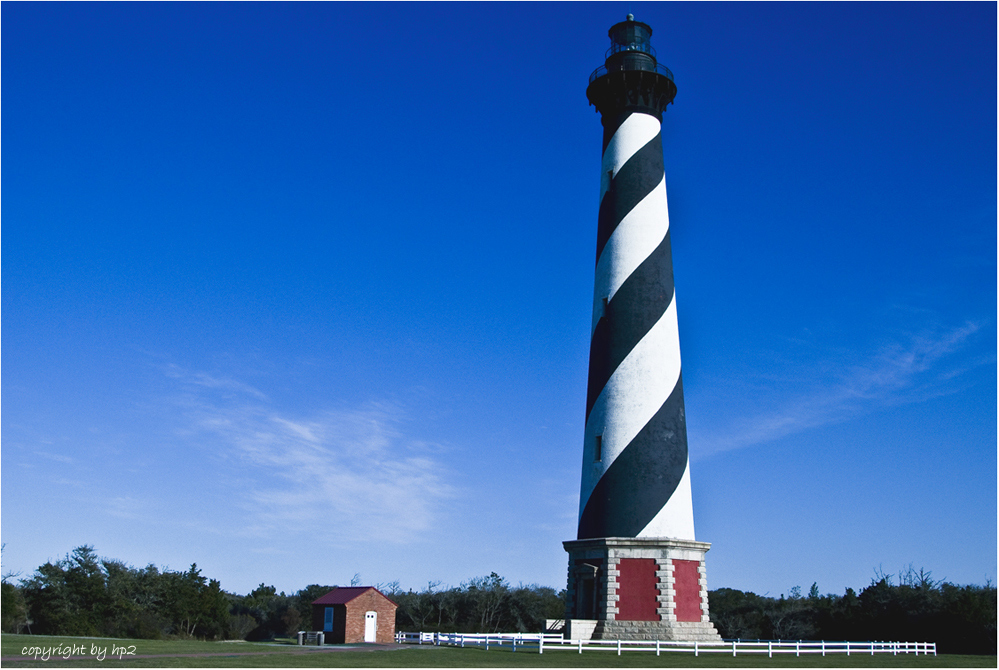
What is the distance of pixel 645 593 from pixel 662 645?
1.76 metres

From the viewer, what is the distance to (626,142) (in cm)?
3189

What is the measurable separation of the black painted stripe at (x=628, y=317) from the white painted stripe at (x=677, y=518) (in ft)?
12.7

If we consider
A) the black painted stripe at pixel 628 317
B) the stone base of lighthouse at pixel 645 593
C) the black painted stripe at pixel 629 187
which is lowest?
the stone base of lighthouse at pixel 645 593

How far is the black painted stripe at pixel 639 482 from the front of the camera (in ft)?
90.9

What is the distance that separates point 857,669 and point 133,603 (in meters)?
30.9

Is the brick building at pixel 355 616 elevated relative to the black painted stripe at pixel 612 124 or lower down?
lower down

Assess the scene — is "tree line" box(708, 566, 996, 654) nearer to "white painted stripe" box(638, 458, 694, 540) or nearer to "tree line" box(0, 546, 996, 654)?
"tree line" box(0, 546, 996, 654)

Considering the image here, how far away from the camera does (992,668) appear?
21156 millimetres

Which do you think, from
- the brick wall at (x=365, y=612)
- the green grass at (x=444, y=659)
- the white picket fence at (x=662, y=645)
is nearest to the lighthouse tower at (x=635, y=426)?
the white picket fence at (x=662, y=645)

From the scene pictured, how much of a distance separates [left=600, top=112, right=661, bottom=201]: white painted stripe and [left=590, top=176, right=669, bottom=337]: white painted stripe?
5.45 ft

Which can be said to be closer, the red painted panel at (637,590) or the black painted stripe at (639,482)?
the red painted panel at (637,590)

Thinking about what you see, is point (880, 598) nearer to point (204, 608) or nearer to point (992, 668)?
point (992, 668)

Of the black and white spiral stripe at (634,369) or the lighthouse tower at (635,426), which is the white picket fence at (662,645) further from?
the black and white spiral stripe at (634,369)

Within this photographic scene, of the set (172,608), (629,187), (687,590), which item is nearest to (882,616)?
(687,590)
